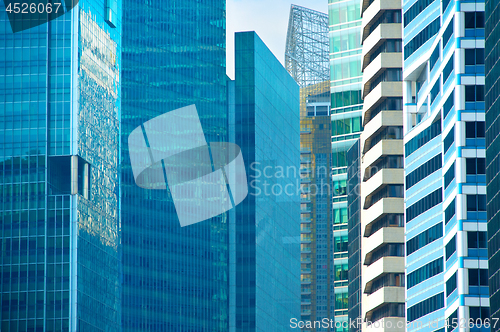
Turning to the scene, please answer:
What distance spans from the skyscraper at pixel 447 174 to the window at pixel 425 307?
11cm

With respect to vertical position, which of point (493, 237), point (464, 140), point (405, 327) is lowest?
point (405, 327)

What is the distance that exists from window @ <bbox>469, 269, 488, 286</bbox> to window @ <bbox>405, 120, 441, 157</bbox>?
1932 centimetres

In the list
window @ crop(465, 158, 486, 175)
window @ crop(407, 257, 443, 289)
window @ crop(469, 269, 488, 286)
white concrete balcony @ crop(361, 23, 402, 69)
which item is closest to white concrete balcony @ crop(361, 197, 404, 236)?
window @ crop(407, 257, 443, 289)

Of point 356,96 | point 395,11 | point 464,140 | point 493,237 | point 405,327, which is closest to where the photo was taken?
point 493,237

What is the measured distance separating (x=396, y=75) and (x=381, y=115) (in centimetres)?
627

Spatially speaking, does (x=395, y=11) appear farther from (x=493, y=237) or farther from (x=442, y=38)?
(x=493, y=237)

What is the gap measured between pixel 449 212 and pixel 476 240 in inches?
199

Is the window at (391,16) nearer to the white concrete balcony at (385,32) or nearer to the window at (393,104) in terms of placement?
the white concrete balcony at (385,32)

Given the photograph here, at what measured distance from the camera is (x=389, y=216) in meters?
148

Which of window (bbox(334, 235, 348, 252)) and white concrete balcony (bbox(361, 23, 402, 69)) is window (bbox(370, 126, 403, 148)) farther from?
window (bbox(334, 235, 348, 252))

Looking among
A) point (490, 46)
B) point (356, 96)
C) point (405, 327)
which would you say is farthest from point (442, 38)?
point (356, 96)

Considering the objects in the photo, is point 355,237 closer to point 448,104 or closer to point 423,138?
point 423,138

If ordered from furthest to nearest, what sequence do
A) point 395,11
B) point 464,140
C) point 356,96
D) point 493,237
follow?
point 356,96 → point 395,11 → point 464,140 → point 493,237

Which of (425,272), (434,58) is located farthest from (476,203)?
(434,58)
